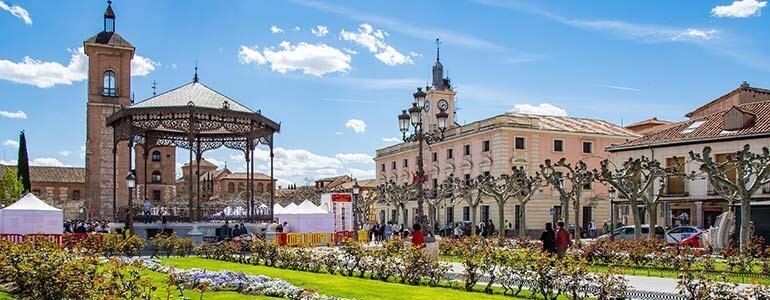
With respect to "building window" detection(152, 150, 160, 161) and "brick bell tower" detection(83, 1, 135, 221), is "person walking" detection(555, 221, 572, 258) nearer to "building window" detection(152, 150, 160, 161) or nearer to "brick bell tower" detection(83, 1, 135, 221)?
"brick bell tower" detection(83, 1, 135, 221)

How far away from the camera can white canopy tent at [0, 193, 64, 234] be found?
24344 mm

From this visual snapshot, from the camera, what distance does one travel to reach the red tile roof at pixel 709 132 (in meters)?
36.7

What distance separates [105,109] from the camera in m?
59.9

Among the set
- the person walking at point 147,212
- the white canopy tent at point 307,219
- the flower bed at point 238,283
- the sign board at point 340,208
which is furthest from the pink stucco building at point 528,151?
the flower bed at point 238,283

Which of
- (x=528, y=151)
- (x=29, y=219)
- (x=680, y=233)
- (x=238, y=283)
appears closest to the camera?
(x=238, y=283)

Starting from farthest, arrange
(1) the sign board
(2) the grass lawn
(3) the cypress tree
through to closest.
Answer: (3) the cypress tree
(1) the sign board
(2) the grass lawn

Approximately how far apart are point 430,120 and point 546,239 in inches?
1876

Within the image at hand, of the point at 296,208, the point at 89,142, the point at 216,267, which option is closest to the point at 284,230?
the point at 296,208

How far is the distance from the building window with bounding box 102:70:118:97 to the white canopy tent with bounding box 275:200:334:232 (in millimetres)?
33260

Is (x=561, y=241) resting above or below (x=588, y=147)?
below

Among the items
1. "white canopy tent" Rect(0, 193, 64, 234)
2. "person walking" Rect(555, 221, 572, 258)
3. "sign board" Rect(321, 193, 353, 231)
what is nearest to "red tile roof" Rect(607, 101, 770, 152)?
"sign board" Rect(321, 193, 353, 231)

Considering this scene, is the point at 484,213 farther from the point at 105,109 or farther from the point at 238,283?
the point at 238,283

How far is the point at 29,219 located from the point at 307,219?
35.8ft

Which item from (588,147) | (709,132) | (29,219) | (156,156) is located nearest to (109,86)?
(156,156)
